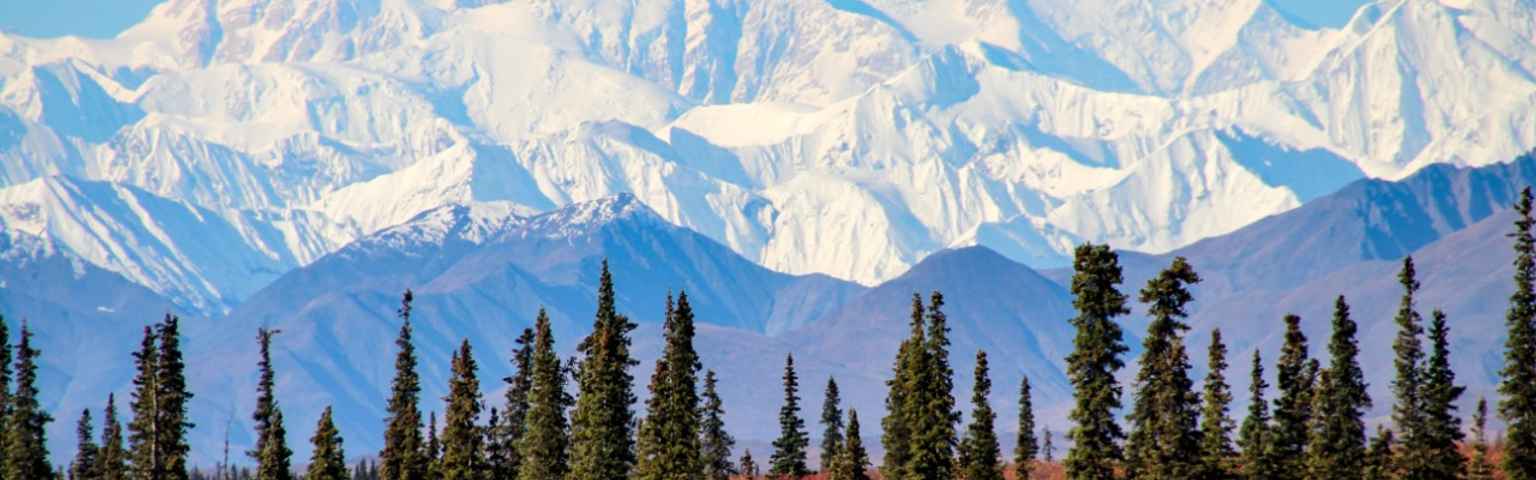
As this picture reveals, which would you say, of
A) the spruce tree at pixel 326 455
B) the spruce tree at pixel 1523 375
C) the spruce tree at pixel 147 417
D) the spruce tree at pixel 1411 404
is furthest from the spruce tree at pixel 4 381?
the spruce tree at pixel 1523 375

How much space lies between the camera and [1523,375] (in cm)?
11769

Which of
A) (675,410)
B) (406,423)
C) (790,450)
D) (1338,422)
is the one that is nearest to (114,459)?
(406,423)

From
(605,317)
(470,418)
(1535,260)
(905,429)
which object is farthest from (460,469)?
(1535,260)

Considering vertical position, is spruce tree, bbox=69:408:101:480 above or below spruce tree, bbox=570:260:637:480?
above

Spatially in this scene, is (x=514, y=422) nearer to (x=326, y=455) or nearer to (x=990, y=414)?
(x=326, y=455)

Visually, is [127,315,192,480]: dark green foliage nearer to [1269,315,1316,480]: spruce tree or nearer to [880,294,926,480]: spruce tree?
[880,294,926,480]: spruce tree

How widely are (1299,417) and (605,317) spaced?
1221 inches

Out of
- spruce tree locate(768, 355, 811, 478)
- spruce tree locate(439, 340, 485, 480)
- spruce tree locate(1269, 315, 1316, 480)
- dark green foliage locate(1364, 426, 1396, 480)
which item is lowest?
dark green foliage locate(1364, 426, 1396, 480)

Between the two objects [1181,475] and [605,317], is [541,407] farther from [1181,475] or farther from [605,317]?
[1181,475]

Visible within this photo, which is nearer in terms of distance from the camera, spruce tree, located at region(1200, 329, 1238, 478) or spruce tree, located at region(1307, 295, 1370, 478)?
spruce tree, located at region(1200, 329, 1238, 478)

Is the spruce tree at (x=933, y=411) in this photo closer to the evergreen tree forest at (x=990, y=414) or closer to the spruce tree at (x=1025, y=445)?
the evergreen tree forest at (x=990, y=414)

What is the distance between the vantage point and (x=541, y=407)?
133 metres

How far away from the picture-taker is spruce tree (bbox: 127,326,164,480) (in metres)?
126

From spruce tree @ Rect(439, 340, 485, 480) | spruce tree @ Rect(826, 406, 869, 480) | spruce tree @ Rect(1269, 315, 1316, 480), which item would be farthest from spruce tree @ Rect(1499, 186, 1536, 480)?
spruce tree @ Rect(439, 340, 485, 480)
